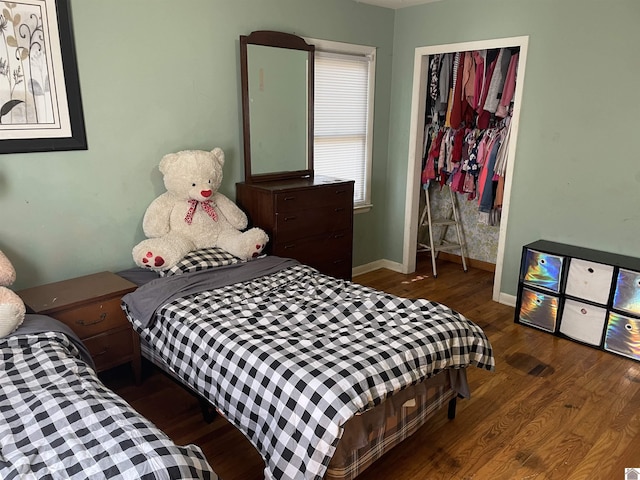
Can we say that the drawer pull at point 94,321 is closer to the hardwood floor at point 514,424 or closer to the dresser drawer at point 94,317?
the dresser drawer at point 94,317

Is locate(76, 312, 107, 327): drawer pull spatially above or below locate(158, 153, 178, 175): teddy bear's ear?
below

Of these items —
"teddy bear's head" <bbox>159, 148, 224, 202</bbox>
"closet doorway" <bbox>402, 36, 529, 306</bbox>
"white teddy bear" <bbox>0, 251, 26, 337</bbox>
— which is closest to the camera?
"white teddy bear" <bbox>0, 251, 26, 337</bbox>

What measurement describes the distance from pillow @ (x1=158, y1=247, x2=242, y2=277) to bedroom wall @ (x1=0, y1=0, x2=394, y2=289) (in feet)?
1.32

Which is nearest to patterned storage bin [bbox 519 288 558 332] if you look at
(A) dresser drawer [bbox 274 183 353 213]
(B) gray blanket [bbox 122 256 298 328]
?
(A) dresser drawer [bbox 274 183 353 213]

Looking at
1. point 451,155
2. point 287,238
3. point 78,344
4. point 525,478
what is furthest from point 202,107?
point 525,478

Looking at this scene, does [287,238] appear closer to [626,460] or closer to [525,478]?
[525,478]

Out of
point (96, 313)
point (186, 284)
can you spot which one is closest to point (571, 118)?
point (186, 284)

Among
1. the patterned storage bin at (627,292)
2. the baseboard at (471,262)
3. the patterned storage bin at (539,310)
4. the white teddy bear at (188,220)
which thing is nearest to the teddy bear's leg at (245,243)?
the white teddy bear at (188,220)

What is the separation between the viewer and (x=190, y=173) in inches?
111

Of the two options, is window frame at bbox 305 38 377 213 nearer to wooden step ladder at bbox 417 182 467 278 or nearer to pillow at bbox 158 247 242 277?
wooden step ladder at bbox 417 182 467 278

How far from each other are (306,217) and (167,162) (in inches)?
37.9

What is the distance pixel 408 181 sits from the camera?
4.24 metres

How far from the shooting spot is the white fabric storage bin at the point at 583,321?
9.95 feet

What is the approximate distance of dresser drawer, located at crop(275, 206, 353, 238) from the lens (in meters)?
3.13
